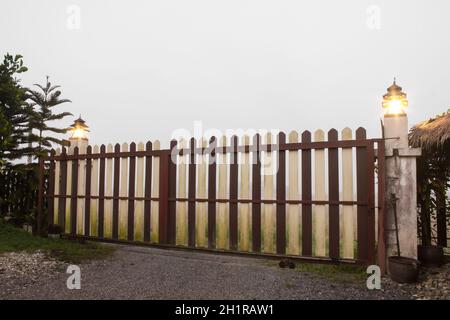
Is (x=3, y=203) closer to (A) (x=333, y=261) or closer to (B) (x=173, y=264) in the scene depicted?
(B) (x=173, y=264)

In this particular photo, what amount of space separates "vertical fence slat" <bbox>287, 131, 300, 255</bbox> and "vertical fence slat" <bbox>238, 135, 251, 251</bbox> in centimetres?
68

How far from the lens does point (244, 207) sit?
5352mm

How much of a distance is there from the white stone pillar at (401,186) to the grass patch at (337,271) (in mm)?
575

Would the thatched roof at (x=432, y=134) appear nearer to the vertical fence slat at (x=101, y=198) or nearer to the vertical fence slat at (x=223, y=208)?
the vertical fence slat at (x=223, y=208)

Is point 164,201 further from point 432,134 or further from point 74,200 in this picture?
point 432,134

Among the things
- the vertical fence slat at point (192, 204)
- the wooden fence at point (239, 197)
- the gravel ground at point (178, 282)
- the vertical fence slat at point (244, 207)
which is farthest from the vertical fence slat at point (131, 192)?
the vertical fence slat at point (244, 207)

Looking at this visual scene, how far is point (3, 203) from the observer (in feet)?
28.7

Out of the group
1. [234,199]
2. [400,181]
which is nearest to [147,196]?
[234,199]

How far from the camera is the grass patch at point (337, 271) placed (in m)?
4.24

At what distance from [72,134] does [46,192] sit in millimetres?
1626

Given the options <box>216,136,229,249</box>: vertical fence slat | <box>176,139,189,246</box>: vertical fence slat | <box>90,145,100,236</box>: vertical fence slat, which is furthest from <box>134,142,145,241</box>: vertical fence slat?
<box>216,136,229,249</box>: vertical fence slat

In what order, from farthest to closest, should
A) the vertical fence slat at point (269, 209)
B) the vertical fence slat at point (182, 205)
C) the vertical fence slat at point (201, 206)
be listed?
the vertical fence slat at point (182, 205), the vertical fence slat at point (201, 206), the vertical fence slat at point (269, 209)

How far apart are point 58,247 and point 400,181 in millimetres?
Result: 6066
